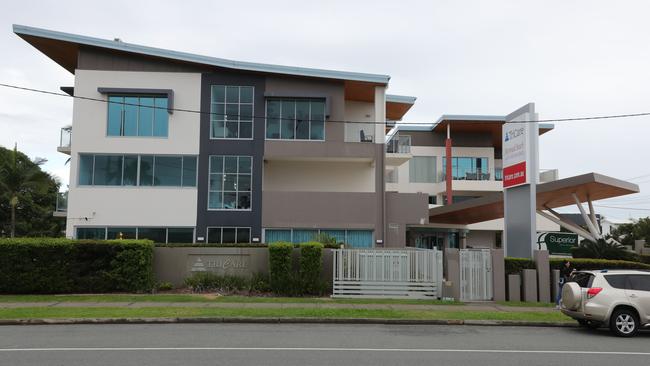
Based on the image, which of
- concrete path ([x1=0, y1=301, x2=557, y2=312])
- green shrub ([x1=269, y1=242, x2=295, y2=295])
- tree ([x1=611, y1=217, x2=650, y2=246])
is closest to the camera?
concrete path ([x1=0, y1=301, x2=557, y2=312])

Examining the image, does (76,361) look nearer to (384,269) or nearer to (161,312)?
(161,312)

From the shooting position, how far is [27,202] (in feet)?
154

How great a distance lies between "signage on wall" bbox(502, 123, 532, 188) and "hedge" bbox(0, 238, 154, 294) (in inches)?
513

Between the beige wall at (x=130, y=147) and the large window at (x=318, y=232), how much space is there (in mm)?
3965

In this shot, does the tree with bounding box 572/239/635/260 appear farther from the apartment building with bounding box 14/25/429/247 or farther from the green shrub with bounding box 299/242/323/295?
the green shrub with bounding box 299/242/323/295

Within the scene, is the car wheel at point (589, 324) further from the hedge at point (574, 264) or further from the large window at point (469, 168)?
the large window at point (469, 168)

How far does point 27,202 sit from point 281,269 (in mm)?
36014

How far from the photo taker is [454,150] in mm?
47188

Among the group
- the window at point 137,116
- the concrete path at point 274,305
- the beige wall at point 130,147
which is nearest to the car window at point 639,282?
the concrete path at point 274,305

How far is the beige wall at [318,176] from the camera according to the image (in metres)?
30.8

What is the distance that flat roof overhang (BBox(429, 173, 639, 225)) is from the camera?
23547 millimetres

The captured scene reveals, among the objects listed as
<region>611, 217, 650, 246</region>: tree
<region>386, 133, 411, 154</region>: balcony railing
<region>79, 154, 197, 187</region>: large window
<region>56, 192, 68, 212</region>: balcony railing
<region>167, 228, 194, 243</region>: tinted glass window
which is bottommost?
<region>167, 228, 194, 243</region>: tinted glass window

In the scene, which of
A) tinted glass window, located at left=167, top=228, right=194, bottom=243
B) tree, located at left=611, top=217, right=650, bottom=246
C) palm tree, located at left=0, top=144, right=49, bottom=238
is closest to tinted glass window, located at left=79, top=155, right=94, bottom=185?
tinted glass window, located at left=167, top=228, right=194, bottom=243

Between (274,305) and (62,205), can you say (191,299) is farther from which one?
(62,205)
